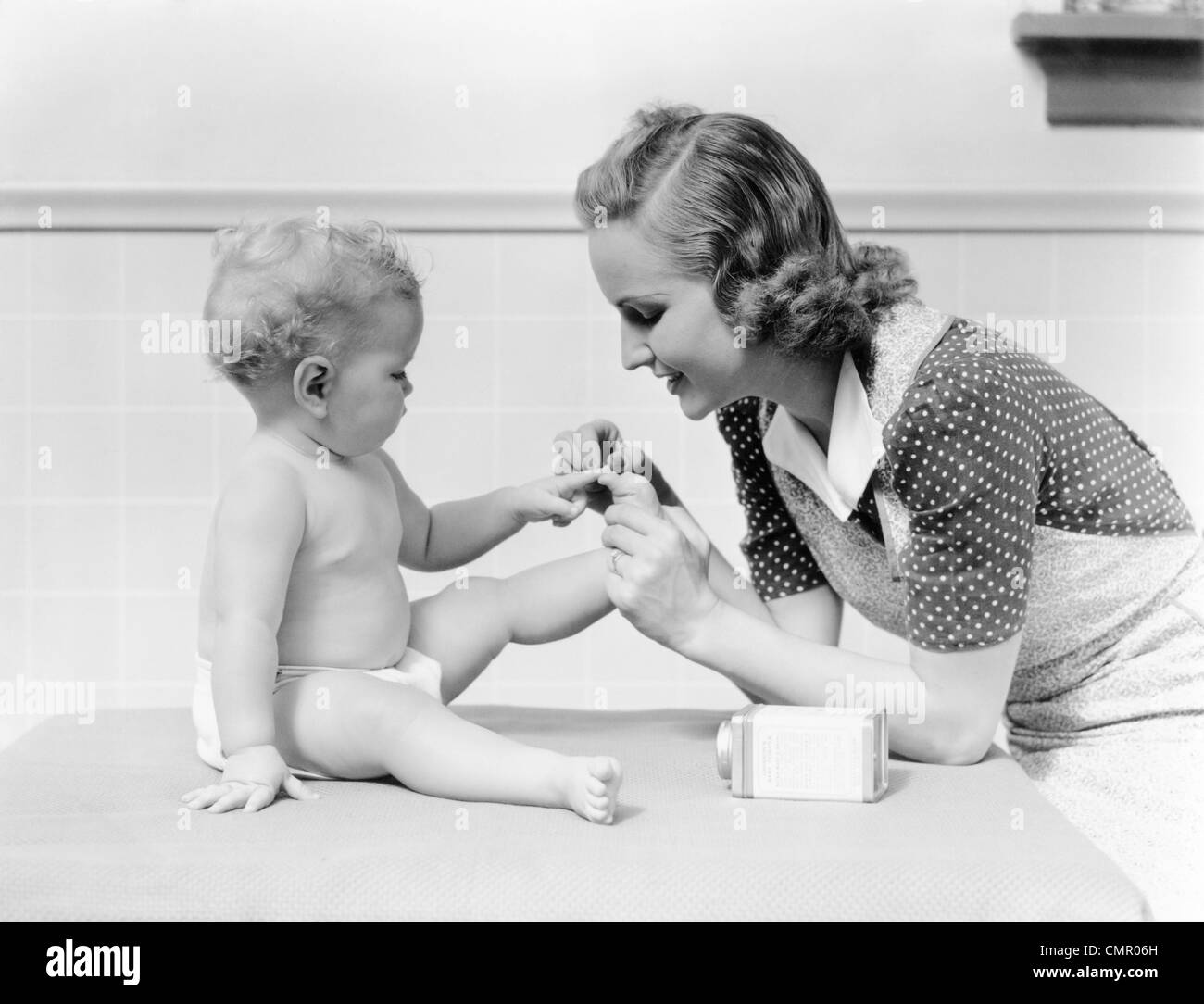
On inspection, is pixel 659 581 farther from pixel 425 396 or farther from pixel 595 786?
pixel 425 396

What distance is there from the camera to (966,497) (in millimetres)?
1020

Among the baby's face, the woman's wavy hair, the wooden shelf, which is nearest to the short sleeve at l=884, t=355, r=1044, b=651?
the woman's wavy hair

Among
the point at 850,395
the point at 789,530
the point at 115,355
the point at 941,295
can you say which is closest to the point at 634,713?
the point at 789,530

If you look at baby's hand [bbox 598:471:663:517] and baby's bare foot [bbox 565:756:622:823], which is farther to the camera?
baby's hand [bbox 598:471:663:517]

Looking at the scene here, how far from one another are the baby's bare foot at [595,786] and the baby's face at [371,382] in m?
0.38

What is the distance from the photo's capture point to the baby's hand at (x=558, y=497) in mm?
1194

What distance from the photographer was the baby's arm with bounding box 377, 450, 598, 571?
1.28 metres

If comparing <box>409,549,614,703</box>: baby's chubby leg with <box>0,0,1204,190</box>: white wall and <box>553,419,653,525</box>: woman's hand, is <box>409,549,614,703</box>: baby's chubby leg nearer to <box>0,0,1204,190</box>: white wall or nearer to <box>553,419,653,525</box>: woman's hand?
<box>553,419,653,525</box>: woman's hand

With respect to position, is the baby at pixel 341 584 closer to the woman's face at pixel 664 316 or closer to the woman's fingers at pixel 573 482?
the woman's fingers at pixel 573 482

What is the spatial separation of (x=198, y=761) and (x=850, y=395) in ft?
2.21

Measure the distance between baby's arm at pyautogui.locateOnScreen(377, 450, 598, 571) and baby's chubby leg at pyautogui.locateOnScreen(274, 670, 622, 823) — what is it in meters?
0.25

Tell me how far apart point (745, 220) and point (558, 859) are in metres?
0.56

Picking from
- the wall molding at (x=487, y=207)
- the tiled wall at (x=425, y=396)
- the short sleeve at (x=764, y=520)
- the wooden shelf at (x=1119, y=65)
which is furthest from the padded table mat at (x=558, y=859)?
the wooden shelf at (x=1119, y=65)

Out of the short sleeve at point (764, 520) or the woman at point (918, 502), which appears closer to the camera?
the woman at point (918, 502)
